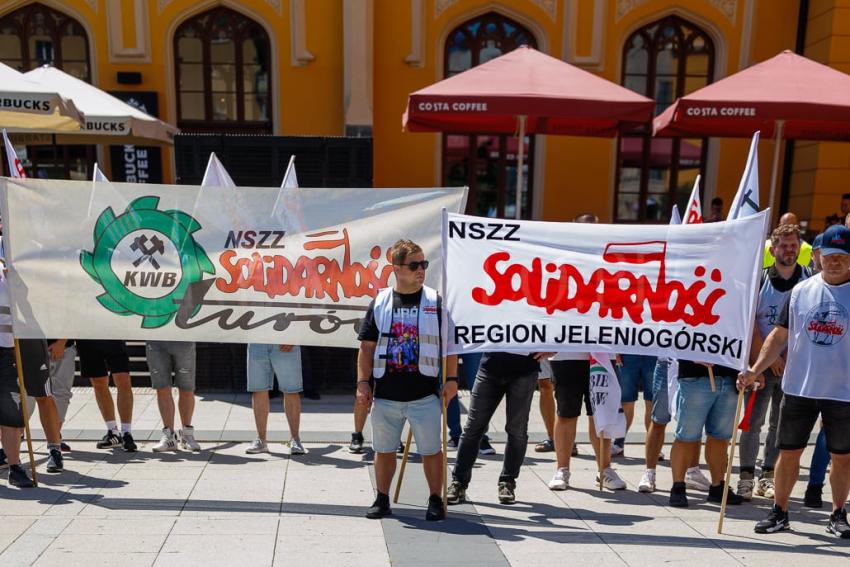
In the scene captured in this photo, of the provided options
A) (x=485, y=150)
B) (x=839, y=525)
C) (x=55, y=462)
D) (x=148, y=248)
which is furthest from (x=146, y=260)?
(x=485, y=150)

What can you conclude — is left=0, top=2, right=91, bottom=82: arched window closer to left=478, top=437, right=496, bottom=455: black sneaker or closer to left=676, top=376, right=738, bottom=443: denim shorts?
left=478, top=437, right=496, bottom=455: black sneaker

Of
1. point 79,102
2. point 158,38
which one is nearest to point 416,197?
point 79,102

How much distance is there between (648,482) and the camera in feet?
18.1

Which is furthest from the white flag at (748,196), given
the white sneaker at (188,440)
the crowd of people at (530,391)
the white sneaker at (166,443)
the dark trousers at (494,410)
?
the white sneaker at (166,443)

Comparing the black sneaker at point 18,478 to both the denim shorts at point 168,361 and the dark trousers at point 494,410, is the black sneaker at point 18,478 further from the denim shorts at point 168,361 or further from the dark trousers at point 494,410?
the dark trousers at point 494,410

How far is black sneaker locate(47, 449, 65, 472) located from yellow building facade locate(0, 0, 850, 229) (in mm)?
7747

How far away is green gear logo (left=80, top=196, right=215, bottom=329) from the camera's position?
534 centimetres

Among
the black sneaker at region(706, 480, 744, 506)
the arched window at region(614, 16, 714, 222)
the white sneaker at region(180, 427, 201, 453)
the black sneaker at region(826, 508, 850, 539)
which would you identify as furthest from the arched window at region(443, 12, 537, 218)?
the black sneaker at region(826, 508, 850, 539)

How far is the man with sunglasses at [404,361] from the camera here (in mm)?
4539

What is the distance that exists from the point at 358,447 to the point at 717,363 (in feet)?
10.4

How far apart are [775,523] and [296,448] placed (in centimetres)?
385

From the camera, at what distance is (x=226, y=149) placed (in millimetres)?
8172

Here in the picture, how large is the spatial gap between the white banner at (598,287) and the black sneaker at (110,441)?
11.4 feet

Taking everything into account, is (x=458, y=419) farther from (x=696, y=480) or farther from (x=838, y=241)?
(x=838, y=241)
